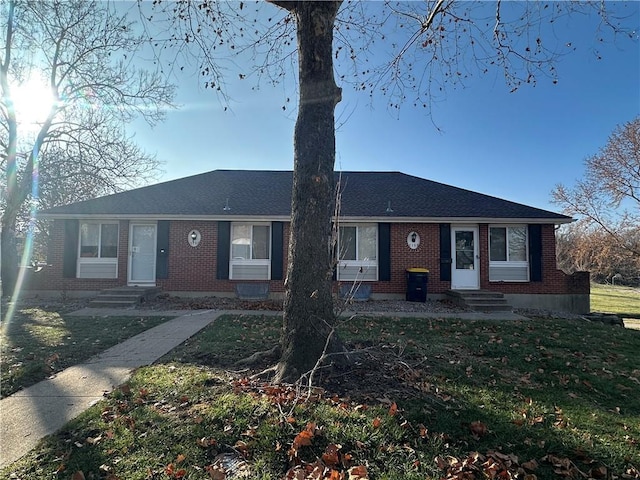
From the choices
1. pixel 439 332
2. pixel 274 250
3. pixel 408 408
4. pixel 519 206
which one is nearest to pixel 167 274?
pixel 274 250

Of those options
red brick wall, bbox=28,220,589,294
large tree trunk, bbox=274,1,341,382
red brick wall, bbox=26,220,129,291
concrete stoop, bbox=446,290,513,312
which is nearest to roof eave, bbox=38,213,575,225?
red brick wall, bbox=28,220,589,294

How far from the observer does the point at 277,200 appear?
13117mm

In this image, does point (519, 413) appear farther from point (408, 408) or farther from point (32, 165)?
point (32, 165)

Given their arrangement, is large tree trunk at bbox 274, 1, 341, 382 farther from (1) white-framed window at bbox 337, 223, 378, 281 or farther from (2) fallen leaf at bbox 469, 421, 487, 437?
(1) white-framed window at bbox 337, 223, 378, 281

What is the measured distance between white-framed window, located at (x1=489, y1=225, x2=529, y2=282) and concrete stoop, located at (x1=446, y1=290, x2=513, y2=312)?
1037 millimetres

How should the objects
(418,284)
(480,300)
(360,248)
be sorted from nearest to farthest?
(480,300)
(418,284)
(360,248)

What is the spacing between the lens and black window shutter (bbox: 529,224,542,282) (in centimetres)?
1183

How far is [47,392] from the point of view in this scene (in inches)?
164

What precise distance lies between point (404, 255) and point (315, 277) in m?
8.44

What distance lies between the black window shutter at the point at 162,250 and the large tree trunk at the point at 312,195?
364 inches

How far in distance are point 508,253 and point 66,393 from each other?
41.7 ft

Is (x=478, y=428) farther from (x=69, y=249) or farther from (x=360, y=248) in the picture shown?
(x=69, y=249)

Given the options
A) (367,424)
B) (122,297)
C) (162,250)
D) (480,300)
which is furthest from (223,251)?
(367,424)

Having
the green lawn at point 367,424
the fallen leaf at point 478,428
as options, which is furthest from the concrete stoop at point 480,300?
the fallen leaf at point 478,428
